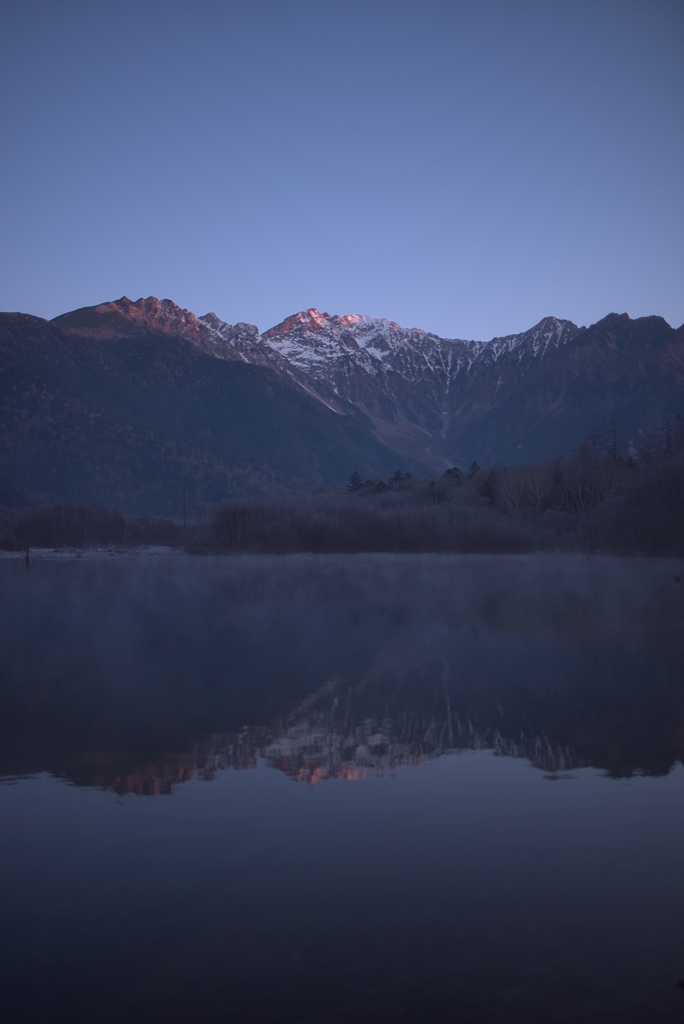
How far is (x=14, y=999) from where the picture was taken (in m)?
4.88

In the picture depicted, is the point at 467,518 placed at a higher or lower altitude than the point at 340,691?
higher

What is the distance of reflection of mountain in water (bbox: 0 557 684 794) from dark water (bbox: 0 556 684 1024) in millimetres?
83

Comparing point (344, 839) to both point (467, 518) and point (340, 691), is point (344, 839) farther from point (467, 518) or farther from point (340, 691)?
point (467, 518)

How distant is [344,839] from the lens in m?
7.22

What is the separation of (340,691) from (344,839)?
6623 millimetres

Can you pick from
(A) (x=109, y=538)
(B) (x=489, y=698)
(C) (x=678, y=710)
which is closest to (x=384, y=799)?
(B) (x=489, y=698)

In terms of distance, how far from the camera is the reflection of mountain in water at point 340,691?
1005 centimetres

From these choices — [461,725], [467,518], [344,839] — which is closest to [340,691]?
[461,725]

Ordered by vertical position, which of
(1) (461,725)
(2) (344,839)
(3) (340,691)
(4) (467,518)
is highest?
(4) (467,518)

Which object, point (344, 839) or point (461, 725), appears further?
point (461, 725)

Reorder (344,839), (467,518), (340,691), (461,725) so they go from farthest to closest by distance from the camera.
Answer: (467,518), (340,691), (461,725), (344,839)

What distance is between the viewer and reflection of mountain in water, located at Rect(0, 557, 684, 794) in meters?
10.0

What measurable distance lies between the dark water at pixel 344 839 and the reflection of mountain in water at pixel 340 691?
0.27 ft

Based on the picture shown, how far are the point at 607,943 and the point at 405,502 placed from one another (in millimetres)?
112304
